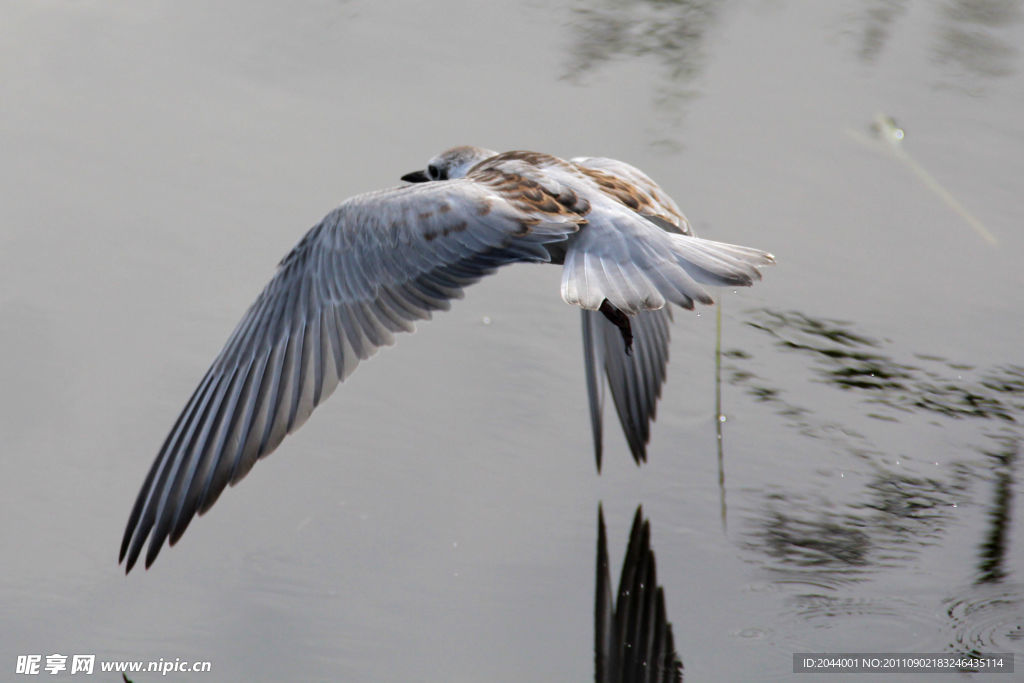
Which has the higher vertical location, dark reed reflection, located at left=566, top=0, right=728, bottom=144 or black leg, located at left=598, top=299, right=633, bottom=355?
dark reed reflection, located at left=566, top=0, right=728, bottom=144

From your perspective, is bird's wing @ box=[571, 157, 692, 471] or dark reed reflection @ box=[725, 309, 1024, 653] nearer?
dark reed reflection @ box=[725, 309, 1024, 653]

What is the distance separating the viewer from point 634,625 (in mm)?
4324

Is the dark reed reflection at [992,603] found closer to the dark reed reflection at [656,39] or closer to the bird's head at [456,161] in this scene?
the bird's head at [456,161]

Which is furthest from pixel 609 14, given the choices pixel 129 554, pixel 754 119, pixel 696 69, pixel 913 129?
pixel 129 554

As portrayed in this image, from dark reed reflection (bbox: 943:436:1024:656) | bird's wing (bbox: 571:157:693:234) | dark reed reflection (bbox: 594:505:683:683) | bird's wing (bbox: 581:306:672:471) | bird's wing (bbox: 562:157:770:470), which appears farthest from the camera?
bird's wing (bbox: 571:157:693:234)

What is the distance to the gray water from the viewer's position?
170 inches

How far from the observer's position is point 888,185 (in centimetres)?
680

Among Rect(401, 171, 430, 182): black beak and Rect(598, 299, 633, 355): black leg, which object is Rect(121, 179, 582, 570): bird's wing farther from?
Rect(401, 171, 430, 182): black beak

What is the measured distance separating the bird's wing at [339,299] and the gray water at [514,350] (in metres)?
0.31

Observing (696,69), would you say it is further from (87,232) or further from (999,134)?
(87,232)

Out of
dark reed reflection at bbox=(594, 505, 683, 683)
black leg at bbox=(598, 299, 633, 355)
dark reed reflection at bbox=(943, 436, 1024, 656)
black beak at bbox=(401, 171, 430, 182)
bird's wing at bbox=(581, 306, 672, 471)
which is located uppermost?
black beak at bbox=(401, 171, 430, 182)

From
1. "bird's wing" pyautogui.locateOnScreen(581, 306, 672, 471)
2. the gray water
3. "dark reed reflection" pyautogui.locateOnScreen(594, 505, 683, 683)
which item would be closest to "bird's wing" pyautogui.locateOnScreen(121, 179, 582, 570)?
the gray water

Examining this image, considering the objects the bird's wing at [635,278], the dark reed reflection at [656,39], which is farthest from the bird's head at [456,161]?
the dark reed reflection at [656,39]

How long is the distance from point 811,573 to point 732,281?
1.01 metres
